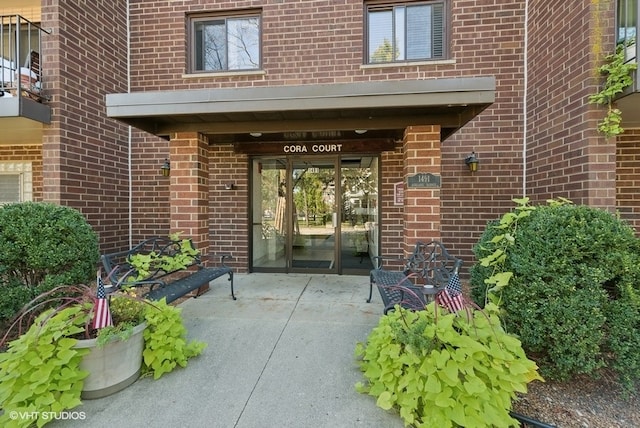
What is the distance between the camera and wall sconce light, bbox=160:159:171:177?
5887 mm

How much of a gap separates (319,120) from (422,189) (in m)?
1.68

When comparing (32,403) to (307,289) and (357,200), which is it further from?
(357,200)

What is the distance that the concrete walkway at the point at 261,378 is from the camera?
211 centimetres

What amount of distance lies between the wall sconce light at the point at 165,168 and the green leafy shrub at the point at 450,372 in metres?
5.31

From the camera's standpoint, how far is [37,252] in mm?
3086

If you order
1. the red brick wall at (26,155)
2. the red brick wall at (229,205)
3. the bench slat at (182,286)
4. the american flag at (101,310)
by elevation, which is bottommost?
the bench slat at (182,286)

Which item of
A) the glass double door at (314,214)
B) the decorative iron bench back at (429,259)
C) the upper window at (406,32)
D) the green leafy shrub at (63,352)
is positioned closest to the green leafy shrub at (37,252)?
the green leafy shrub at (63,352)

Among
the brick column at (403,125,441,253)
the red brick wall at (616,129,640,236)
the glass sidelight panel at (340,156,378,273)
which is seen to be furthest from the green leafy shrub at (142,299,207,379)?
the red brick wall at (616,129,640,236)

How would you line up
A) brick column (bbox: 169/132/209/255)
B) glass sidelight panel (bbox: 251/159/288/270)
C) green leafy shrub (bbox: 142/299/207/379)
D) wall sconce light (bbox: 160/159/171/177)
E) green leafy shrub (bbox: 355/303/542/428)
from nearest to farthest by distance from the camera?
1. green leafy shrub (bbox: 355/303/542/428)
2. green leafy shrub (bbox: 142/299/207/379)
3. brick column (bbox: 169/132/209/255)
4. wall sconce light (bbox: 160/159/171/177)
5. glass sidelight panel (bbox: 251/159/288/270)

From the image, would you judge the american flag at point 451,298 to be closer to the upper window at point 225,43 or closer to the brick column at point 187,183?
the brick column at point 187,183

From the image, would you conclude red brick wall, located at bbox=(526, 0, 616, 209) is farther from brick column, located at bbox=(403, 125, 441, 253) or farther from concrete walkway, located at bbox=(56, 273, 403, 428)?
concrete walkway, located at bbox=(56, 273, 403, 428)

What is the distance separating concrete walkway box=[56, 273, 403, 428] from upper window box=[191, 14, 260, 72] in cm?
464

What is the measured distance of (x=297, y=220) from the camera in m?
6.38

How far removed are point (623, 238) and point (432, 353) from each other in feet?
6.15
